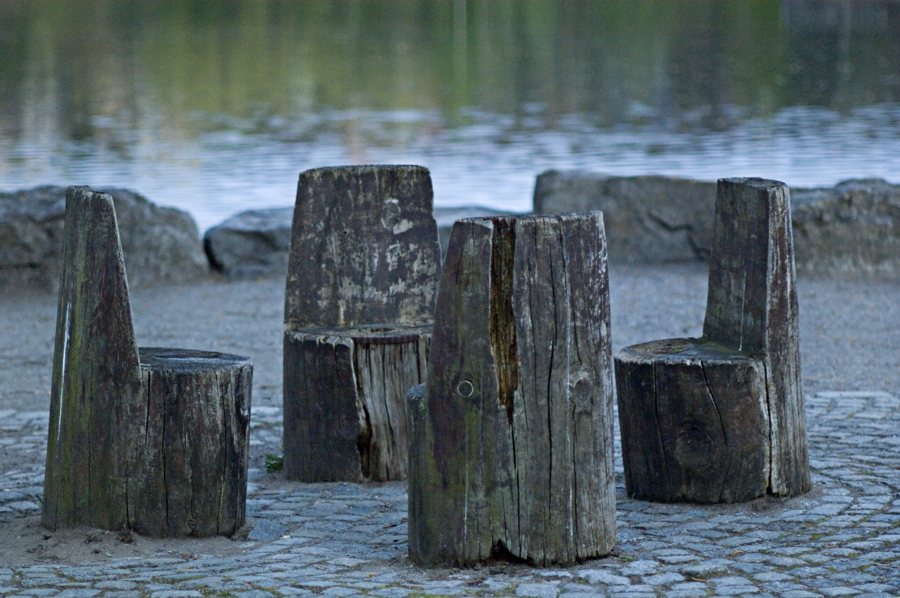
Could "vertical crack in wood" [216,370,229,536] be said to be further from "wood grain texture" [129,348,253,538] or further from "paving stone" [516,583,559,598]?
"paving stone" [516,583,559,598]

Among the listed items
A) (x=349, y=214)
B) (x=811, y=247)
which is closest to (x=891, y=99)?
(x=811, y=247)

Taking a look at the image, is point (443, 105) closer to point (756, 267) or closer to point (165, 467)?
point (756, 267)

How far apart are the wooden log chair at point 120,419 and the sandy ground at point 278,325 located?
3.41 ft

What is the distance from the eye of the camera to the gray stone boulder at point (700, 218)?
9641mm

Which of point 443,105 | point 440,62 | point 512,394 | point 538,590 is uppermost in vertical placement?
point 440,62

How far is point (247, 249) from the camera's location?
33.6 ft

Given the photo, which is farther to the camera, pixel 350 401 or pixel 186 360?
pixel 350 401

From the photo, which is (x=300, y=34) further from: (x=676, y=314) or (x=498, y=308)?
(x=498, y=308)

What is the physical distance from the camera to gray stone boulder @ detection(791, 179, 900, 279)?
9617mm

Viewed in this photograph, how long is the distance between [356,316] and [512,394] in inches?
75.1

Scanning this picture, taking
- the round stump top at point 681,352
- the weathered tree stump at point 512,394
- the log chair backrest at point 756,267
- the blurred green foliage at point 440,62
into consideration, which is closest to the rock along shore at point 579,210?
the round stump top at point 681,352

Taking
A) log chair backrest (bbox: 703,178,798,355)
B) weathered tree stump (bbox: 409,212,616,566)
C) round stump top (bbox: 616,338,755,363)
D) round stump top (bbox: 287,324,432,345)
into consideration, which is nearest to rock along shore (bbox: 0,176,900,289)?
round stump top (bbox: 287,324,432,345)

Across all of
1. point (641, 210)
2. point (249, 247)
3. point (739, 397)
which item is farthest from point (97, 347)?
point (641, 210)

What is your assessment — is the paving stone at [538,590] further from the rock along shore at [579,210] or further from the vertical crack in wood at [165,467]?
the rock along shore at [579,210]
